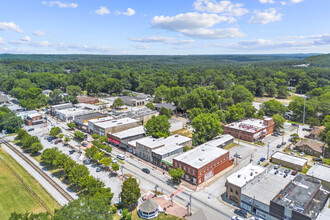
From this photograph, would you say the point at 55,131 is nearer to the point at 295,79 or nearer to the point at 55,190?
the point at 55,190

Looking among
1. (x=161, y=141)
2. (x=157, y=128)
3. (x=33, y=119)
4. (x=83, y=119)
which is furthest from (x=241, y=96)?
(x=33, y=119)

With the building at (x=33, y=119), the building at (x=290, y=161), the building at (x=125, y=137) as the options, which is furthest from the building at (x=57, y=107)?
the building at (x=290, y=161)

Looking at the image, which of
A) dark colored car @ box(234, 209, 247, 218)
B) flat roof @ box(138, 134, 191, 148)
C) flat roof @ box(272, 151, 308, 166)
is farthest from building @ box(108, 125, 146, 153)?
→ flat roof @ box(272, 151, 308, 166)

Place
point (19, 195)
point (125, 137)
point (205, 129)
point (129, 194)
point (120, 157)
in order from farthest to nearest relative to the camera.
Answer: point (125, 137), point (205, 129), point (120, 157), point (19, 195), point (129, 194)

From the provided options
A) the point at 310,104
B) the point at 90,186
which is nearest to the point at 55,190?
the point at 90,186

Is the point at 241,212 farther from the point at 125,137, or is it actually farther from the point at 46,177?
the point at 46,177

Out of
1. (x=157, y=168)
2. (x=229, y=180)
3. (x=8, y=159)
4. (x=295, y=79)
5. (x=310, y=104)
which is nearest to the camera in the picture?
(x=229, y=180)

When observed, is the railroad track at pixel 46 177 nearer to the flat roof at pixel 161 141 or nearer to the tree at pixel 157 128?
the flat roof at pixel 161 141
